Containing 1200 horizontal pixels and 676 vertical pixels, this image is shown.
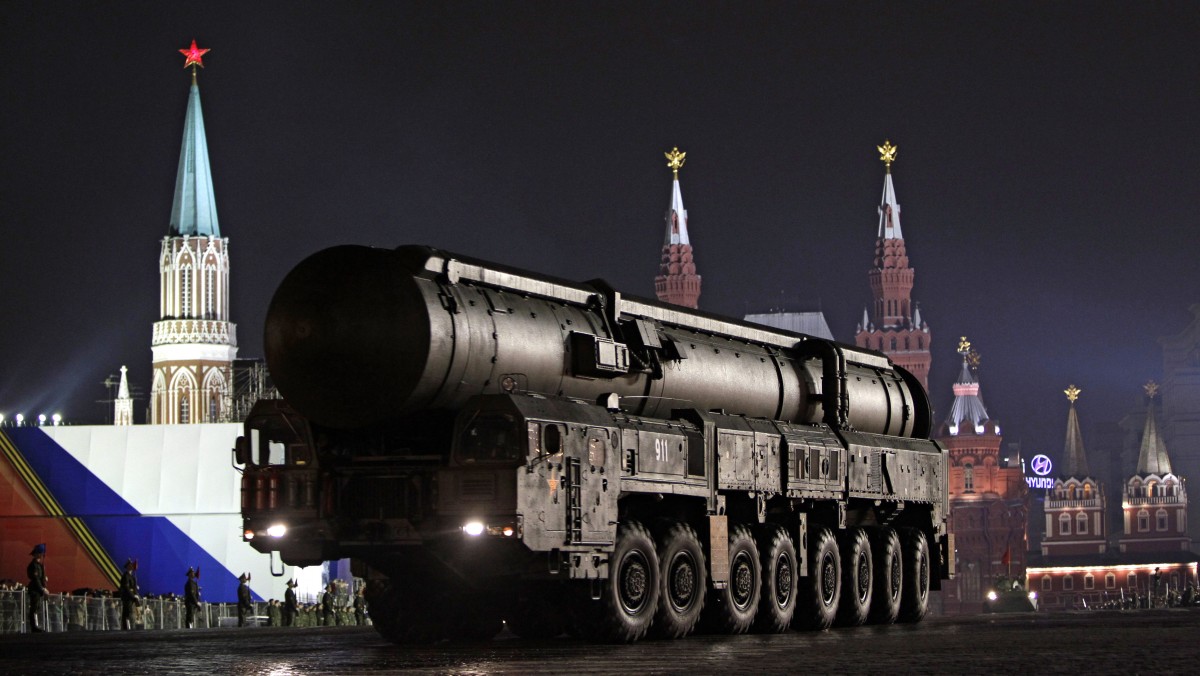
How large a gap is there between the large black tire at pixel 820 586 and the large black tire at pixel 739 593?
1.58 metres

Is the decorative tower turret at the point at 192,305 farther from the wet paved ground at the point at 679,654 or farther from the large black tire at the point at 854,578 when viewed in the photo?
the wet paved ground at the point at 679,654

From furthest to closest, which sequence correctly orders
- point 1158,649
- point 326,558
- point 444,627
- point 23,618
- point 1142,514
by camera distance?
point 1142,514, point 23,618, point 444,627, point 326,558, point 1158,649

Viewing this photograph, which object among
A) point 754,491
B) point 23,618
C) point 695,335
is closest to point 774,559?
point 754,491

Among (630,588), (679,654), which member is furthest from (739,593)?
(679,654)

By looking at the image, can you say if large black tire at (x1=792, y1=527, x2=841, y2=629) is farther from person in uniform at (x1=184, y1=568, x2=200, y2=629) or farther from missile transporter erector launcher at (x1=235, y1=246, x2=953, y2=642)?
person in uniform at (x1=184, y1=568, x2=200, y2=629)

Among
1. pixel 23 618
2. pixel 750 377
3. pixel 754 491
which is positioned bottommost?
pixel 23 618

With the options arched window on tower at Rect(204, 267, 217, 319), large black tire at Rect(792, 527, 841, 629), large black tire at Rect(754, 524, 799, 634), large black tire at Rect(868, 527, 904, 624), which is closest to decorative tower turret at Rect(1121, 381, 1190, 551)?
arched window on tower at Rect(204, 267, 217, 319)

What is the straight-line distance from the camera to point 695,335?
25328mm

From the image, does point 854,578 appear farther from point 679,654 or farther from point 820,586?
point 679,654

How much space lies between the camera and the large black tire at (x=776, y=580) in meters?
25.0

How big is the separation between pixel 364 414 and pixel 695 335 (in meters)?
6.66

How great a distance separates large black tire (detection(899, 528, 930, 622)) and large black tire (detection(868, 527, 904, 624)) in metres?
0.49

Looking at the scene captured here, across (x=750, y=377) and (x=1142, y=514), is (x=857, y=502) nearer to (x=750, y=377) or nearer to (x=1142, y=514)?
(x=750, y=377)

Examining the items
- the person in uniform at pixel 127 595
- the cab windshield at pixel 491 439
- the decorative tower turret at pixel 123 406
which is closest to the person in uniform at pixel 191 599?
the person in uniform at pixel 127 595
